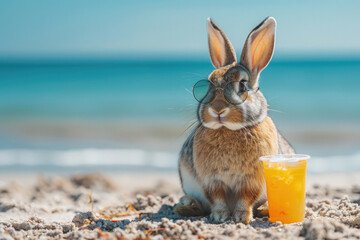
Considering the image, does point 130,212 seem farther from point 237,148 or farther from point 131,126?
point 131,126

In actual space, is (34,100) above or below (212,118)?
above

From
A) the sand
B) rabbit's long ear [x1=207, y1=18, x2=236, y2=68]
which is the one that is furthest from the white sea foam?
rabbit's long ear [x1=207, y1=18, x2=236, y2=68]

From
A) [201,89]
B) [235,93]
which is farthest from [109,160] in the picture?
[235,93]

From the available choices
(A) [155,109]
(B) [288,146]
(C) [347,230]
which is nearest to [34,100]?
(A) [155,109]

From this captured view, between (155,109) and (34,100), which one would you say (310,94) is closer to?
(155,109)

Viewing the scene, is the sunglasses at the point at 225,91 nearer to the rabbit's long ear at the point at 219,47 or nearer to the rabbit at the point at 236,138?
the rabbit at the point at 236,138
